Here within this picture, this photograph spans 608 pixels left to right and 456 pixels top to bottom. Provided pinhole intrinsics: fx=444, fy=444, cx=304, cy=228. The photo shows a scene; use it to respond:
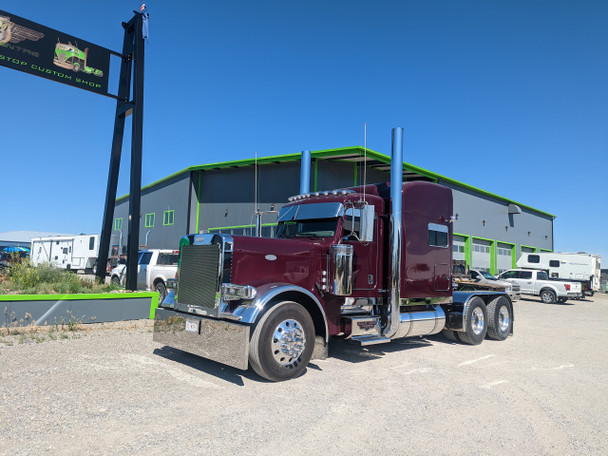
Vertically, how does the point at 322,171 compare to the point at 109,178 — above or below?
above

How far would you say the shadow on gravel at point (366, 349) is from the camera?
7.03m

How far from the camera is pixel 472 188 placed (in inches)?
1209

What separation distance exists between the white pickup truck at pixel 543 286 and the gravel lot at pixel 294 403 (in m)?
17.6

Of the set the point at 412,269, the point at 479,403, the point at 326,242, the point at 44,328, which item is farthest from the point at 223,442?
the point at 44,328

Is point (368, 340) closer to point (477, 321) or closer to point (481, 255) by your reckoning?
point (477, 321)

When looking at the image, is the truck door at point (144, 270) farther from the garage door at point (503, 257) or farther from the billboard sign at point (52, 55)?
the garage door at point (503, 257)

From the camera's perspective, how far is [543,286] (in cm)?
2364

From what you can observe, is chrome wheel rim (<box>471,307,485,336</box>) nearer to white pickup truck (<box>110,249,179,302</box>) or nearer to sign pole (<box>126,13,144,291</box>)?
sign pole (<box>126,13,144,291</box>)

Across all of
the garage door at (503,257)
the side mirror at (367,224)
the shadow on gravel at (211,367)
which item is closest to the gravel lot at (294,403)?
the shadow on gravel at (211,367)

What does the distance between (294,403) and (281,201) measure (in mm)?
17073

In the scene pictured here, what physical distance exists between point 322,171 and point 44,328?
14.6 m

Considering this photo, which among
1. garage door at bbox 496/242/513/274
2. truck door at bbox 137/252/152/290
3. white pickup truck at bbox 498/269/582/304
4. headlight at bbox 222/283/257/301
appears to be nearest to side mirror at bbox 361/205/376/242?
headlight at bbox 222/283/257/301

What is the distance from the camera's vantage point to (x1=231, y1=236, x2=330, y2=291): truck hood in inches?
218

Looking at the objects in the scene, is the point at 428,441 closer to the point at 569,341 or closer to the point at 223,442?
the point at 223,442
